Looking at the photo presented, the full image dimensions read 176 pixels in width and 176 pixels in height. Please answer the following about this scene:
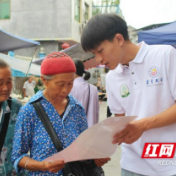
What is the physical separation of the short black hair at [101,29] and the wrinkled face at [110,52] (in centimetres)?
2

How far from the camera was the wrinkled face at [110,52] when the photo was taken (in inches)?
59.8

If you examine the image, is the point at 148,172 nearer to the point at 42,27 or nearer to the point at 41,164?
the point at 41,164

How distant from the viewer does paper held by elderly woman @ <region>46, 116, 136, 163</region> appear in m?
1.29

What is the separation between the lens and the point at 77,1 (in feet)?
64.3

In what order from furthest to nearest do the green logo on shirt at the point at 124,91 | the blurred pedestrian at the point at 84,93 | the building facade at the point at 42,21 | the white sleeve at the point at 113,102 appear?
the building facade at the point at 42,21, the blurred pedestrian at the point at 84,93, the white sleeve at the point at 113,102, the green logo on shirt at the point at 124,91

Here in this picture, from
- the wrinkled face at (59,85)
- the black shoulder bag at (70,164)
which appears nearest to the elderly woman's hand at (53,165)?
the black shoulder bag at (70,164)

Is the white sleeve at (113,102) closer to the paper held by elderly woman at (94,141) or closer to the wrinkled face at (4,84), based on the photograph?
the paper held by elderly woman at (94,141)

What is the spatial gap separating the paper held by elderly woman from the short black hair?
1.59 ft

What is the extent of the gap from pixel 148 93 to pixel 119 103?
0.28m

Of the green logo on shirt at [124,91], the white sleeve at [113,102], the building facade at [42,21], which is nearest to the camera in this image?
the green logo on shirt at [124,91]

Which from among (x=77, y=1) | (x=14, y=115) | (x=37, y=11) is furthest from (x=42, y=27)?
(x=14, y=115)

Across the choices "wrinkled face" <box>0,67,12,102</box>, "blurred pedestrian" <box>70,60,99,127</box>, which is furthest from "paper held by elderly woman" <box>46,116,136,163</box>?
"blurred pedestrian" <box>70,60,99,127</box>

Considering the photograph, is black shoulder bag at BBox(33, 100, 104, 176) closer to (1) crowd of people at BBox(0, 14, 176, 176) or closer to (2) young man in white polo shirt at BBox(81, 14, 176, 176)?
(1) crowd of people at BBox(0, 14, 176, 176)

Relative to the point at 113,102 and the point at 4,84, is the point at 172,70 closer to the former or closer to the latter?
the point at 113,102
